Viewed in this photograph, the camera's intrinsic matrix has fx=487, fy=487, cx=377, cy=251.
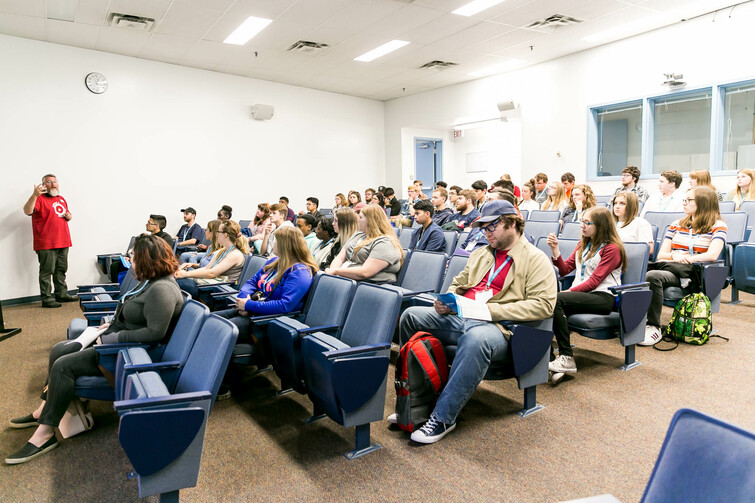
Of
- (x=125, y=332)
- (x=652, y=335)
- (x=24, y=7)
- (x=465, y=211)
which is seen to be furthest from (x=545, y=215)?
(x=24, y=7)

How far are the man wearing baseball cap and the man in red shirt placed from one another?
6.15 metres

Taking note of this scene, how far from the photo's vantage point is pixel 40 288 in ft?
22.7

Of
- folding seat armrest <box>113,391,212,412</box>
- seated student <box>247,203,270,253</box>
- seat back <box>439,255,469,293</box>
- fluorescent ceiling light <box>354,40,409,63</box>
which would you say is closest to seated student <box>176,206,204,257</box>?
seated student <box>247,203,270,253</box>

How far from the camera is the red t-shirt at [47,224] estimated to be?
6.82 meters

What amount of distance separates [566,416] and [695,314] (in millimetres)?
1833

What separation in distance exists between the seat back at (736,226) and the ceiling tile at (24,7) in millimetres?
8063

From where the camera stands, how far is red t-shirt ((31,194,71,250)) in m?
6.82

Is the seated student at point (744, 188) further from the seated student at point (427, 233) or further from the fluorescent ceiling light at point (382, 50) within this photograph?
the fluorescent ceiling light at point (382, 50)

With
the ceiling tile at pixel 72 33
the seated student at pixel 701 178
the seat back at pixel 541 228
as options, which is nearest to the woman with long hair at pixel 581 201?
the seat back at pixel 541 228

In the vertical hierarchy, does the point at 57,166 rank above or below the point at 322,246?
above

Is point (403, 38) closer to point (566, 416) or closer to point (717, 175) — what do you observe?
point (717, 175)

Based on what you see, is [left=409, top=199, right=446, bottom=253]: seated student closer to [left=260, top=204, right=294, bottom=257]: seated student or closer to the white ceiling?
[left=260, top=204, right=294, bottom=257]: seated student

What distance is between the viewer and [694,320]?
3.81 m

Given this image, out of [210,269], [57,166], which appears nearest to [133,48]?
[57,166]
